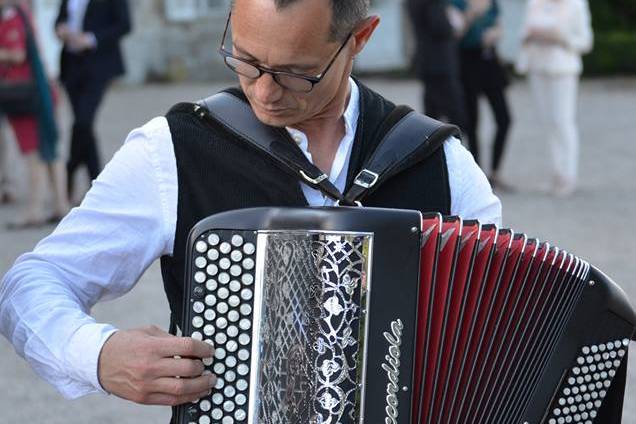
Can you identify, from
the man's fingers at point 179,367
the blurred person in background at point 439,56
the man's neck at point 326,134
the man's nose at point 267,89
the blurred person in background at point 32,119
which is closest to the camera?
the man's fingers at point 179,367

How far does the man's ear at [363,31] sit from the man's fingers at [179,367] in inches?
30.1

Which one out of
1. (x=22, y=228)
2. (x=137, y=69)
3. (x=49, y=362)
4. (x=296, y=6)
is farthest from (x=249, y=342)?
(x=137, y=69)

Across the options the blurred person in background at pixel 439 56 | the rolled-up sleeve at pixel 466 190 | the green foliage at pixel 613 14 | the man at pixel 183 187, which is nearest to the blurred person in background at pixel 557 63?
the blurred person in background at pixel 439 56

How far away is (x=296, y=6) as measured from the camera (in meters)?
2.61

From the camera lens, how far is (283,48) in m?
2.61

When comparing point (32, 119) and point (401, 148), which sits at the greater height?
point (401, 148)

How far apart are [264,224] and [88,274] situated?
17.0 inches

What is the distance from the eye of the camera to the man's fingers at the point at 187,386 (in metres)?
2.41

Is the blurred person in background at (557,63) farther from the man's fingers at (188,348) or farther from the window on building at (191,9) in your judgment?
the window on building at (191,9)

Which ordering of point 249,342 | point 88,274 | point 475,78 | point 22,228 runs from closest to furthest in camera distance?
point 249,342 → point 88,274 → point 22,228 → point 475,78

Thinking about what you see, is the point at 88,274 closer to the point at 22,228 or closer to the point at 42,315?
the point at 42,315

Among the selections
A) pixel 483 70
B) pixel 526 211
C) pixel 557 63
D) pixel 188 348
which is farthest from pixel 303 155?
pixel 483 70

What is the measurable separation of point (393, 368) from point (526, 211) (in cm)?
659

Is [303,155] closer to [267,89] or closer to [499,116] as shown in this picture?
[267,89]
